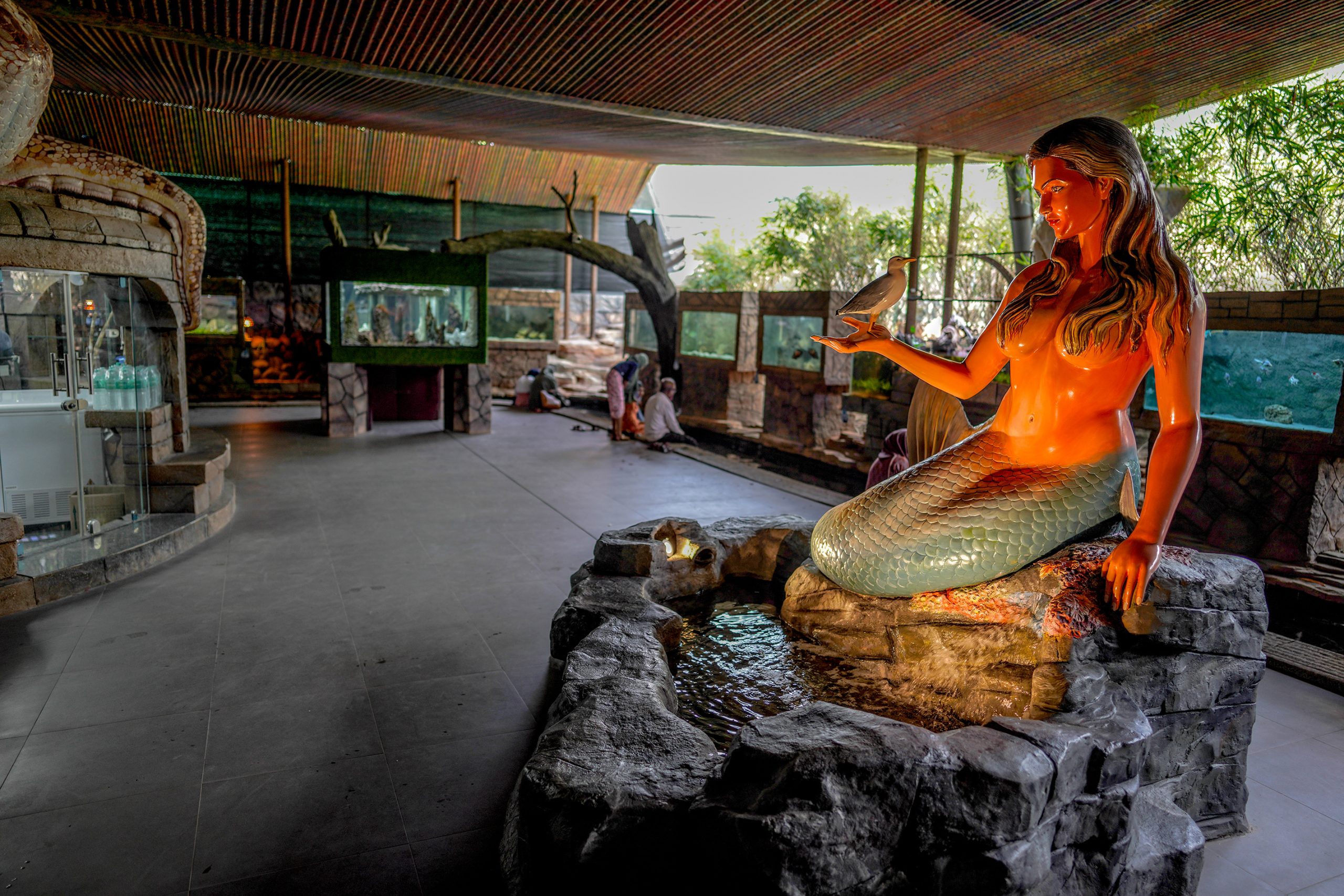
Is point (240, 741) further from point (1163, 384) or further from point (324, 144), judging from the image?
point (324, 144)

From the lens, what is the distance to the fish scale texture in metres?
2.65

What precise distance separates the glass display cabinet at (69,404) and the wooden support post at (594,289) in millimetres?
12395

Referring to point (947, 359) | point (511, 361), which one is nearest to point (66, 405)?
point (947, 359)

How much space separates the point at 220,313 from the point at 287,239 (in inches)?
69.3

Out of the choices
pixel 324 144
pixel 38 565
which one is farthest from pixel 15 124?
pixel 324 144

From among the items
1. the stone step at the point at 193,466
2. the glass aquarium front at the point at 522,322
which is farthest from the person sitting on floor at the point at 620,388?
the glass aquarium front at the point at 522,322

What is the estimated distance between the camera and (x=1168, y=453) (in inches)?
96.3

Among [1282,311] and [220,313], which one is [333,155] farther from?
[1282,311]

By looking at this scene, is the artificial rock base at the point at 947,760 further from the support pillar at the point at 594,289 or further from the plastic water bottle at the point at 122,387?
the support pillar at the point at 594,289

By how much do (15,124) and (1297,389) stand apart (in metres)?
7.72

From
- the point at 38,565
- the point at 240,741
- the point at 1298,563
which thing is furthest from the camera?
the point at 1298,563

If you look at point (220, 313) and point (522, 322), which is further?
point (522, 322)

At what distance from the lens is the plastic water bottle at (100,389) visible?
5086 mm

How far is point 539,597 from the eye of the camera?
4742mm
